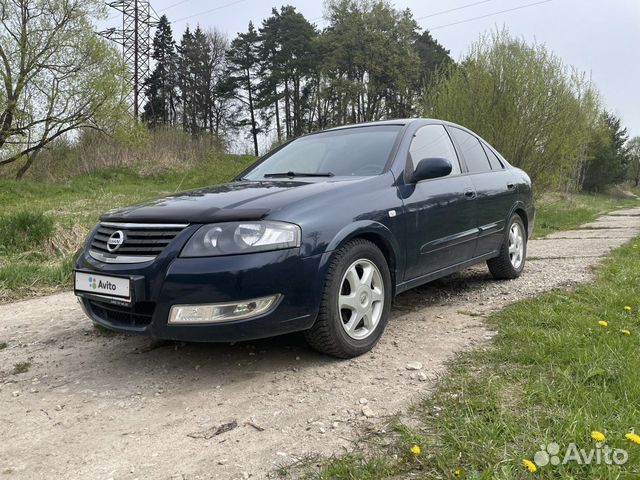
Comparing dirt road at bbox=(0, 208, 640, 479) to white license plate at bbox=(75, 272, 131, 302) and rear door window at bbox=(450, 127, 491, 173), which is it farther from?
rear door window at bbox=(450, 127, 491, 173)

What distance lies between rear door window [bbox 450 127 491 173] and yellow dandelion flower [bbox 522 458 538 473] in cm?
304

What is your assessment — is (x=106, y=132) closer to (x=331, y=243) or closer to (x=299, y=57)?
(x=331, y=243)

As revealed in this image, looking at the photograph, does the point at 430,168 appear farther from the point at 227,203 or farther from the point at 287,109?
the point at 287,109

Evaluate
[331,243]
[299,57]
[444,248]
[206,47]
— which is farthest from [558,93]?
[206,47]

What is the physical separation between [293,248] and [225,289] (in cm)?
41

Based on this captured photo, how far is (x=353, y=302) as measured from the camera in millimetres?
2936

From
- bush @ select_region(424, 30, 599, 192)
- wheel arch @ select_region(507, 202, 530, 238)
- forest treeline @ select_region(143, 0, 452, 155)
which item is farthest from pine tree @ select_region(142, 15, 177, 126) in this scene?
wheel arch @ select_region(507, 202, 530, 238)

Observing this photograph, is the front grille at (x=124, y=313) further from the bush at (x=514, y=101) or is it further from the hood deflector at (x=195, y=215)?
the bush at (x=514, y=101)

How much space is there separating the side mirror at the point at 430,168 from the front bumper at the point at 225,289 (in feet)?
3.91

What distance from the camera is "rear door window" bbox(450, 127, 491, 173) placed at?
14.7 ft

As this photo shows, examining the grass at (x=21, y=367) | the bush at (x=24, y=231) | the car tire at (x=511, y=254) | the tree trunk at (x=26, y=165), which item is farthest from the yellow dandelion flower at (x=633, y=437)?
the tree trunk at (x=26, y=165)

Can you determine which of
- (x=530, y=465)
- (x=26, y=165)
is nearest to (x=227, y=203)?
(x=530, y=465)

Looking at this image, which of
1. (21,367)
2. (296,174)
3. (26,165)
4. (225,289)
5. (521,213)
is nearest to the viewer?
(225,289)

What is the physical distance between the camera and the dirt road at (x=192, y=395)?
6.66ft
